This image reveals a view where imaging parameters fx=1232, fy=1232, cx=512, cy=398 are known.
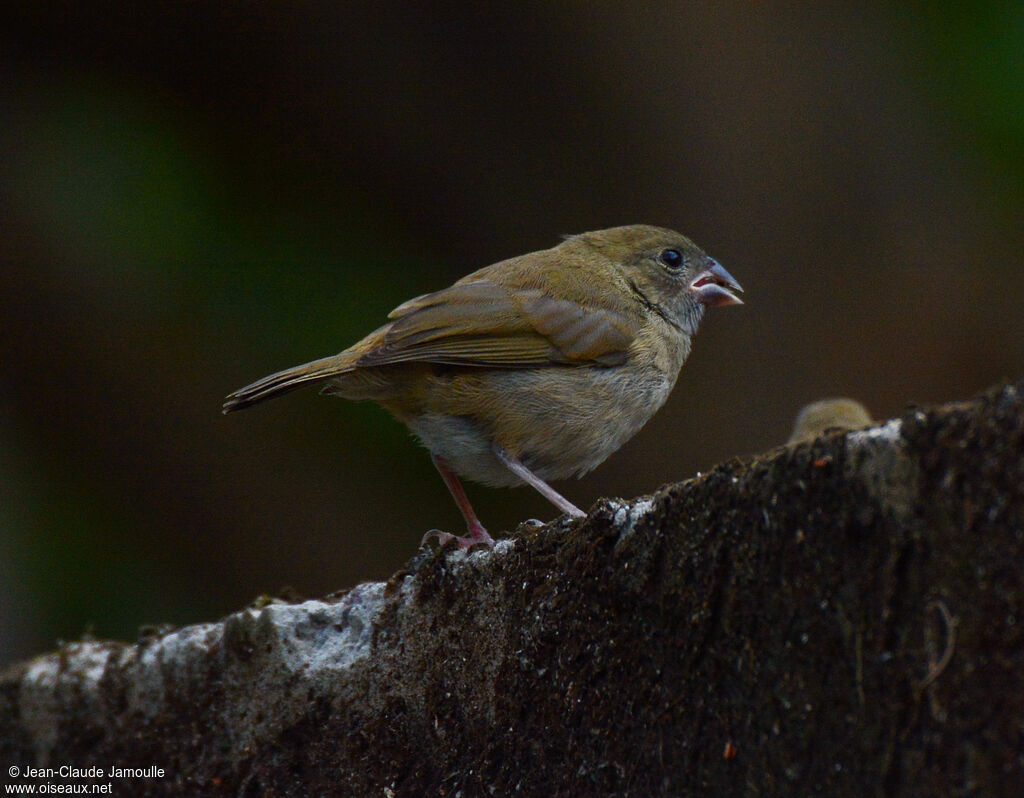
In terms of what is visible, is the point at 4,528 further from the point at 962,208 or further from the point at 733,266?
the point at 962,208

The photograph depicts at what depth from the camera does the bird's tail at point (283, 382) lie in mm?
3676

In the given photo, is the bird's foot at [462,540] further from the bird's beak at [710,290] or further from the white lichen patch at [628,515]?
the bird's beak at [710,290]

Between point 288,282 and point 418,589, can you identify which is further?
point 288,282

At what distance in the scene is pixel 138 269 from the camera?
21.1 feet

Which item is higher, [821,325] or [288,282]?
[288,282]

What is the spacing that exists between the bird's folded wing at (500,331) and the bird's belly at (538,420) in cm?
5

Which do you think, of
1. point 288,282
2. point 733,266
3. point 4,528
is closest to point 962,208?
point 733,266

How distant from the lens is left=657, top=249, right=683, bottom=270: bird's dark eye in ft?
15.4

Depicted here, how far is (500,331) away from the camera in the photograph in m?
3.87

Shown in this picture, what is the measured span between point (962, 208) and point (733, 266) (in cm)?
128

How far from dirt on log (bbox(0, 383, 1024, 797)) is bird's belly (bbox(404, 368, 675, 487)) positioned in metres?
0.80

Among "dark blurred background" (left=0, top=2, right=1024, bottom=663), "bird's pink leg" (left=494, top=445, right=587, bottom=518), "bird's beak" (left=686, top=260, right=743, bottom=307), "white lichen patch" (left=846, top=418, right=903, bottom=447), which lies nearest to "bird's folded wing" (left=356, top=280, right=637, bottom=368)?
"bird's pink leg" (left=494, top=445, right=587, bottom=518)

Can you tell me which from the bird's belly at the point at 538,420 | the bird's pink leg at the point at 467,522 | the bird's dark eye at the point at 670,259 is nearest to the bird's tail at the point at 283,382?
the bird's belly at the point at 538,420

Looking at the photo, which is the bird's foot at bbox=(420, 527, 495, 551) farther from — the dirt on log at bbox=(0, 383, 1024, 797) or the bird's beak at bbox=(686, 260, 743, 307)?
the bird's beak at bbox=(686, 260, 743, 307)
